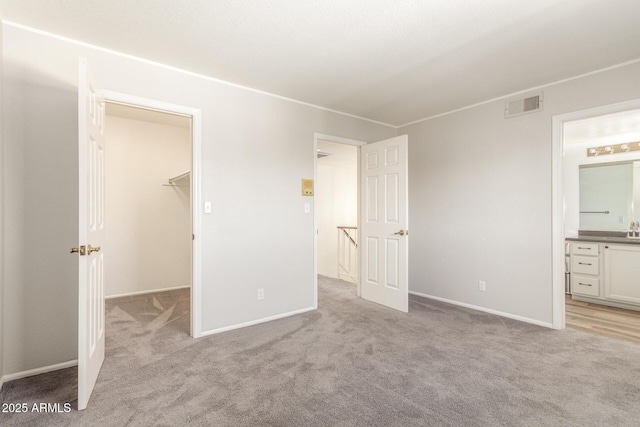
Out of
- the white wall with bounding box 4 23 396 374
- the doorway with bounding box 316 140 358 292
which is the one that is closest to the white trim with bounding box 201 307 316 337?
the white wall with bounding box 4 23 396 374

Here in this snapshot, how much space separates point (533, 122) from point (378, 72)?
1793 millimetres

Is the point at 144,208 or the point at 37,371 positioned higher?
the point at 144,208

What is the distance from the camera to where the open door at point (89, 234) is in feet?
5.93

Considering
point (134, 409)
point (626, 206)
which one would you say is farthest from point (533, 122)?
point (134, 409)

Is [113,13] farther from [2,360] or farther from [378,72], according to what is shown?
[2,360]

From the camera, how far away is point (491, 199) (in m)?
3.66

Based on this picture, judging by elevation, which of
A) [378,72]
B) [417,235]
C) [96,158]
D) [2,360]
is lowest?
[2,360]

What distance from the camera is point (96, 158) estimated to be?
85.2 inches

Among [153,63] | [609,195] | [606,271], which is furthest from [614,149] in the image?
[153,63]

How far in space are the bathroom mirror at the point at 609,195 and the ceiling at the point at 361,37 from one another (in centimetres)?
266

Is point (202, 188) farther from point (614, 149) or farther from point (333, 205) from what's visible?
point (614, 149)

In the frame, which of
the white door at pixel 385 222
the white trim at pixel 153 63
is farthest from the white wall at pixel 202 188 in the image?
the white door at pixel 385 222

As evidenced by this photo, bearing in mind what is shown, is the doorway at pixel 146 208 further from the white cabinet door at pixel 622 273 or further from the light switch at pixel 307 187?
the white cabinet door at pixel 622 273

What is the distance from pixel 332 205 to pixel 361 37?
17.2ft
